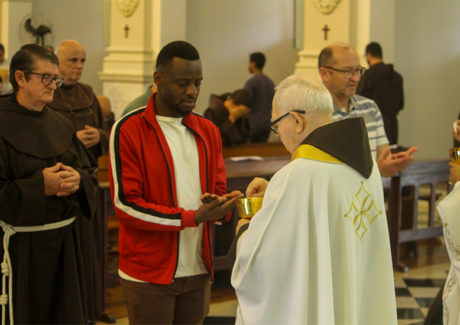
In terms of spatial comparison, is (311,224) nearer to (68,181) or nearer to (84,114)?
(68,181)

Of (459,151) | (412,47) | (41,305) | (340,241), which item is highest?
(412,47)

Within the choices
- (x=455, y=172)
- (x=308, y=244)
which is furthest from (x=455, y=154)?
(x=308, y=244)

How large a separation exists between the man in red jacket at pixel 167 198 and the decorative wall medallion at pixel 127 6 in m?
7.20

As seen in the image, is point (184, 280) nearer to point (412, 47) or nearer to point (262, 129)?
point (412, 47)

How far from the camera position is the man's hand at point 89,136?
4664 mm

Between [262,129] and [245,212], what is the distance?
842 centimetres

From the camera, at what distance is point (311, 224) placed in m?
2.57

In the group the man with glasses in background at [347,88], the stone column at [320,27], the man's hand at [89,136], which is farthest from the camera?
the stone column at [320,27]

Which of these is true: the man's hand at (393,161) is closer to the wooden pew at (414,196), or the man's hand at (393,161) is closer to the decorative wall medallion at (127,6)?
the wooden pew at (414,196)

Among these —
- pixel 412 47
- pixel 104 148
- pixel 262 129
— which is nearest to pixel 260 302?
pixel 104 148

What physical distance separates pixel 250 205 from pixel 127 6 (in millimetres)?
7900

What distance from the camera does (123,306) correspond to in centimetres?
558

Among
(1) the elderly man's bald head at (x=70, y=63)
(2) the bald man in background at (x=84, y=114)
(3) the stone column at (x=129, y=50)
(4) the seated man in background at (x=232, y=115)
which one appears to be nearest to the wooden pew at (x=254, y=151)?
(4) the seated man in background at (x=232, y=115)

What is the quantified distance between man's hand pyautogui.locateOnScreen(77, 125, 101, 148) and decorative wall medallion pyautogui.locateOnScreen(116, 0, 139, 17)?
5.76 meters
